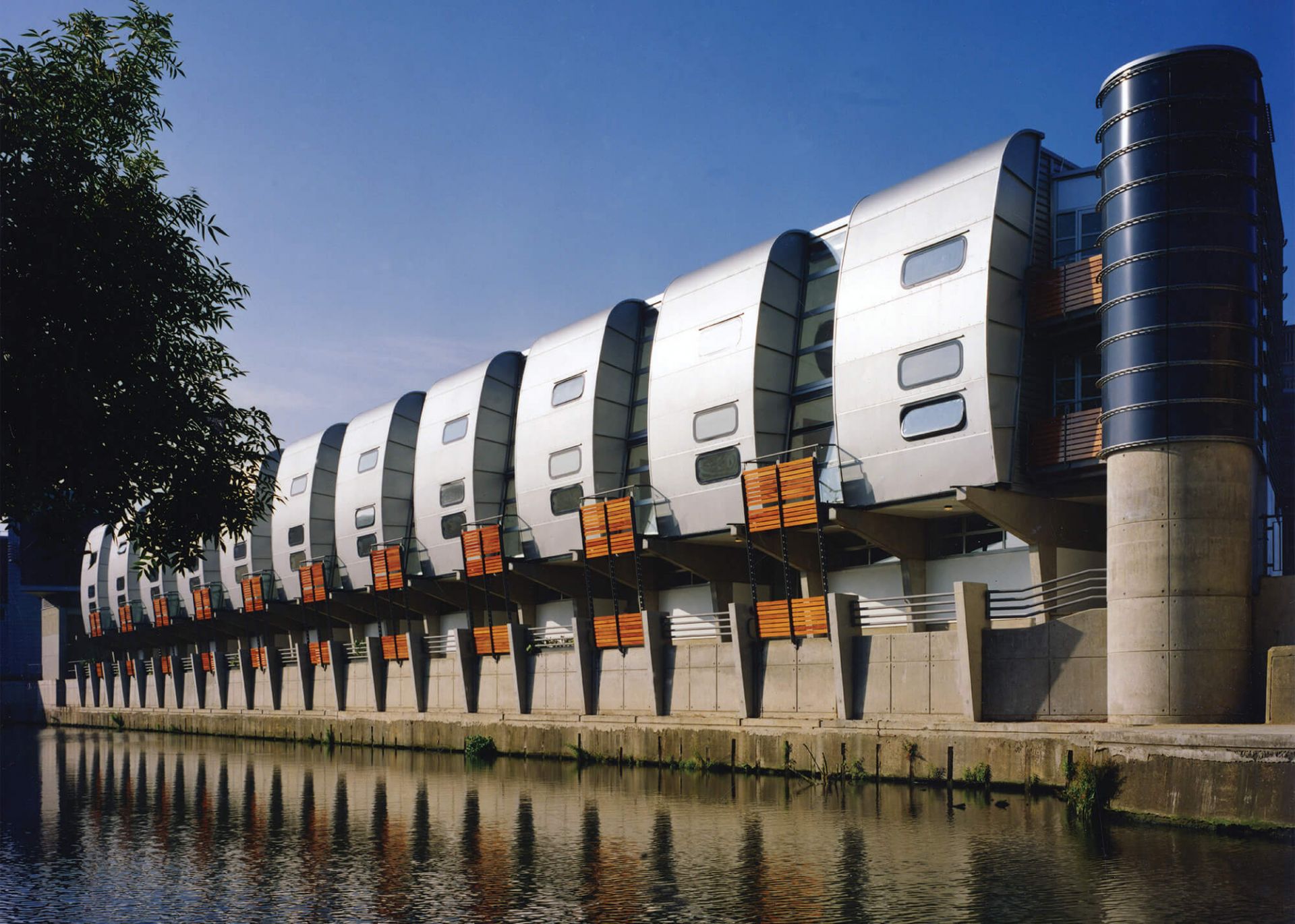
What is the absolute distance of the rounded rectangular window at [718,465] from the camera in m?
36.7

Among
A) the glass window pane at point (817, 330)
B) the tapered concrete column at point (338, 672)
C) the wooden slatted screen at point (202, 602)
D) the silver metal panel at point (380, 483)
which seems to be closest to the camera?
the glass window pane at point (817, 330)

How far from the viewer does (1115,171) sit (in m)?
26.5

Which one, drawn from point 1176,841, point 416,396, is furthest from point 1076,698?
point 416,396

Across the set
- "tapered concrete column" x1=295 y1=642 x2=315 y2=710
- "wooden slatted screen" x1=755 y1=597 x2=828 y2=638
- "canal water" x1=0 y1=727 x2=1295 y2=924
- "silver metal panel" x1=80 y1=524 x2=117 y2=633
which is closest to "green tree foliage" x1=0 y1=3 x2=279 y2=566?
"canal water" x1=0 y1=727 x2=1295 y2=924

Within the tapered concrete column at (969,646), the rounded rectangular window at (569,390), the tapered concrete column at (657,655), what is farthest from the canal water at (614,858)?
the rounded rectangular window at (569,390)

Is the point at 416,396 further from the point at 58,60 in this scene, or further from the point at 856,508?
the point at 58,60

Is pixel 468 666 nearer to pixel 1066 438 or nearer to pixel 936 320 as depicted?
pixel 936 320

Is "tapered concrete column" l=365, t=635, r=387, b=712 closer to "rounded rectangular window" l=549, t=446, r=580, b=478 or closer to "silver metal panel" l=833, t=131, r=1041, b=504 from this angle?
"rounded rectangular window" l=549, t=446, r=580, b=478

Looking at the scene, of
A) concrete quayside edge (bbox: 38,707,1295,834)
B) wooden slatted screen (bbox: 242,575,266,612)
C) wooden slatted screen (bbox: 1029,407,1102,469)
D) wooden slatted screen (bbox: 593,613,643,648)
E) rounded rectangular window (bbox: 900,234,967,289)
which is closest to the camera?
concrete quayside edge (bbox: 38,707,1295,834)

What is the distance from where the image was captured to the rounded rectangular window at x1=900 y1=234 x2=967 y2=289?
30969 millimetres

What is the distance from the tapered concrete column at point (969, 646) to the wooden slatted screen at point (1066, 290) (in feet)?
23.5

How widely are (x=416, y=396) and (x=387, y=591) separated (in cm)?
972

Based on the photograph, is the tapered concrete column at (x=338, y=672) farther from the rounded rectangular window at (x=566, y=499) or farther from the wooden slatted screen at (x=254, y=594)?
the rounded rectangular window at (x=566, y=499)

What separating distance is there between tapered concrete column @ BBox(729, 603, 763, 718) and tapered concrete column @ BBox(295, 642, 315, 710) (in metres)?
30.6
